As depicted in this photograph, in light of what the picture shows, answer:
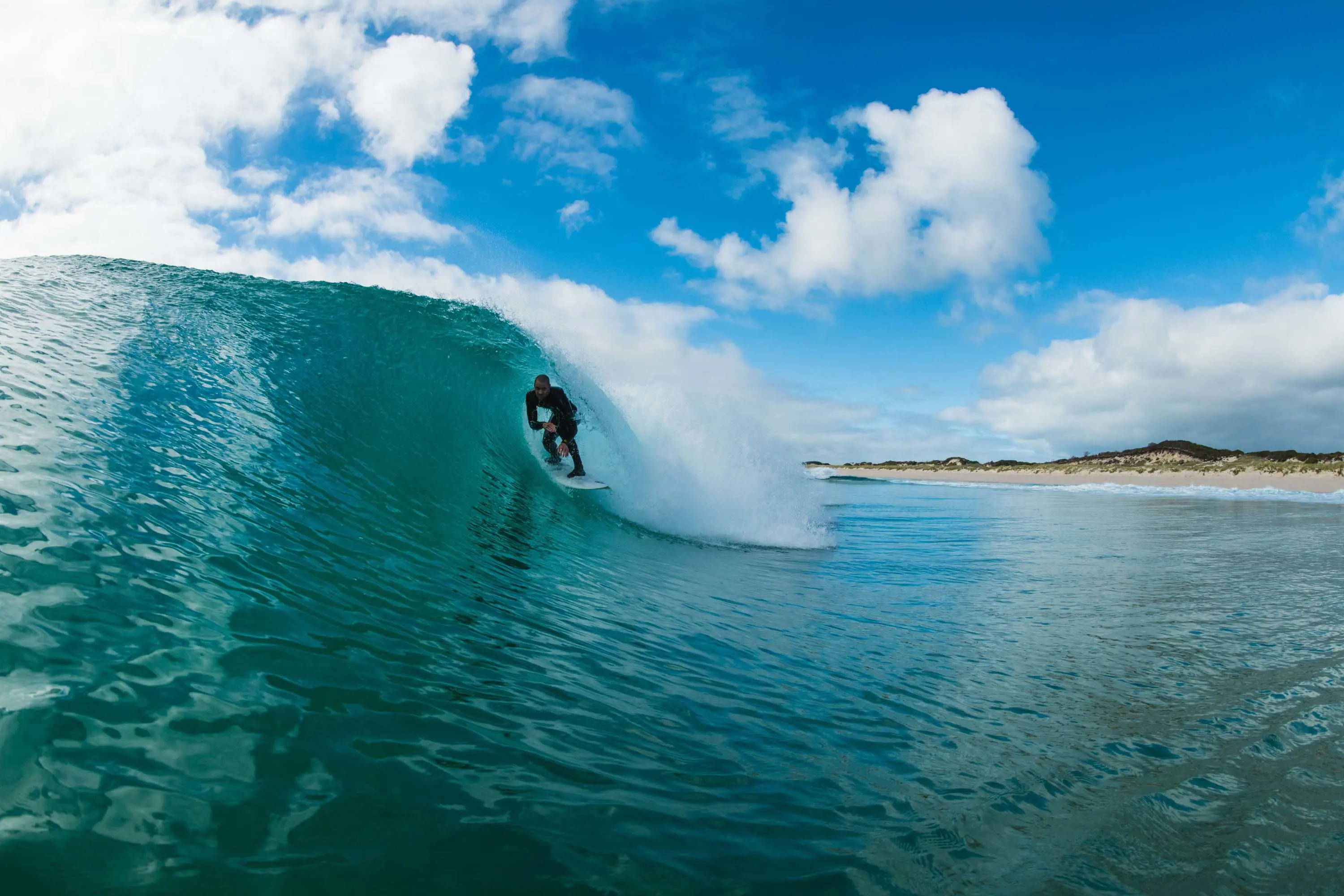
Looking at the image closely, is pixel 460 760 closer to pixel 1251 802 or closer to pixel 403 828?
pixel 403 828

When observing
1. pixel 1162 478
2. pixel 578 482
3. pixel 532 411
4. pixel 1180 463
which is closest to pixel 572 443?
pixel 578 482

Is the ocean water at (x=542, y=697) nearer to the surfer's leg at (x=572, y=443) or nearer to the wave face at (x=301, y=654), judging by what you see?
the wave face at (x=301, y=654)

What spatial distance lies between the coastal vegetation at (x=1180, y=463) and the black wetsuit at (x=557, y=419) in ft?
129

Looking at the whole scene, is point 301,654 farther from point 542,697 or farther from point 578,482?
point 578,482

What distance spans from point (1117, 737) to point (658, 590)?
3.86m

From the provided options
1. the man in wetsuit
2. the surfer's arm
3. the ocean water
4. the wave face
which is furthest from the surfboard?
the ocean water

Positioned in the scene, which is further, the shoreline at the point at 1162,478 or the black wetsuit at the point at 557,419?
the shoreline at the point at 1162,478

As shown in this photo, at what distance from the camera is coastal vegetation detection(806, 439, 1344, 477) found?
37.5 m

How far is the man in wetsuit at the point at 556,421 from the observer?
1027cm

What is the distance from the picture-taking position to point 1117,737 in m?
3.32

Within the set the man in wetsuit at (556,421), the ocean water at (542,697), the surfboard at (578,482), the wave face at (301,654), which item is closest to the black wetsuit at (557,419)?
the man in wetsuit at (556,421)

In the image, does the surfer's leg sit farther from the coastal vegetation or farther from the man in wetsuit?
the coastal vegetation

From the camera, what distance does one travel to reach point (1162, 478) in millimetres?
37250

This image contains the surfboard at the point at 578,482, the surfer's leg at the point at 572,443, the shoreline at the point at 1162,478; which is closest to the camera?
the surfboard at the point at 578,482
